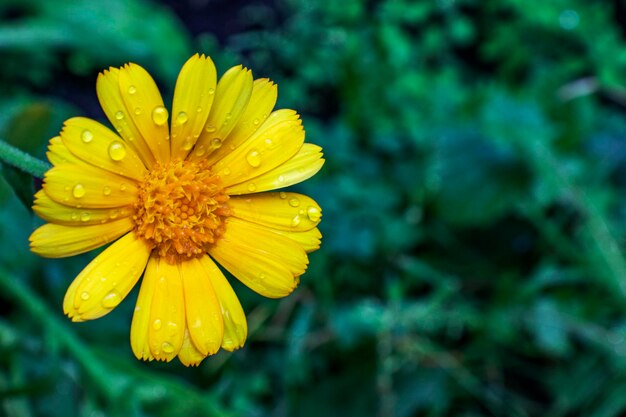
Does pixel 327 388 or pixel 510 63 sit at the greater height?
pixel 510 63

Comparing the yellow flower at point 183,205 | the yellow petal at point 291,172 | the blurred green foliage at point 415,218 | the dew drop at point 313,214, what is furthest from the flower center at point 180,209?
the blurred green foliage at point 415,218

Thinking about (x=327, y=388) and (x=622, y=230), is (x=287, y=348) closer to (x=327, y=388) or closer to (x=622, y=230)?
(x=327, y=388)

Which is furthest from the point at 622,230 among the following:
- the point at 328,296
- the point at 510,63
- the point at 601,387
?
the point at 328,296

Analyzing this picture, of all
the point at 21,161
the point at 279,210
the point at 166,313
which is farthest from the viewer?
the point at 279,210

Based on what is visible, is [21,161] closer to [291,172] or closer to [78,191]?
[78,191]

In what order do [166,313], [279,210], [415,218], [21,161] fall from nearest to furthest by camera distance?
[21,161]
[166,313]
[279,210]
[415,218]

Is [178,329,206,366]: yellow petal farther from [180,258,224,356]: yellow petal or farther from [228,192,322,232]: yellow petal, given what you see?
[228,192,322,232]: yellow petal

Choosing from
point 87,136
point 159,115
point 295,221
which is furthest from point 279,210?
point 87,136
